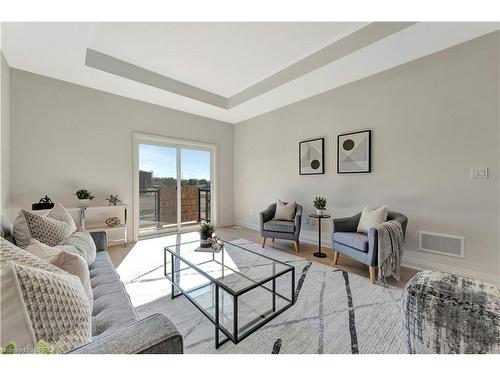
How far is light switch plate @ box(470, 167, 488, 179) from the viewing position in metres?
2.12

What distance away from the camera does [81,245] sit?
1492 mm

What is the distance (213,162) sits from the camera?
480 centimetres

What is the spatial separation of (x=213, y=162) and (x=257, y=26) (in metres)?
3.01


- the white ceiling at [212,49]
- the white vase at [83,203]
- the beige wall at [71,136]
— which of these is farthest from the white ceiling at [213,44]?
the white vase at [83,203]

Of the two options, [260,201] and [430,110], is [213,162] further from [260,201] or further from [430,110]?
[430,110]

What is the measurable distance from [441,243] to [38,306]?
3385 millimetres

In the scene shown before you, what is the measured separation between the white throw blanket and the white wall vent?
1.92ft

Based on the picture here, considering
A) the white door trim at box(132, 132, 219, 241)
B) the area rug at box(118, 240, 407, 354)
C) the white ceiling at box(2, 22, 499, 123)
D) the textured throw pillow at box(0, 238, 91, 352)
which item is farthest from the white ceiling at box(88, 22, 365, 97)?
the area rug at box(118, 240, 407, 354)

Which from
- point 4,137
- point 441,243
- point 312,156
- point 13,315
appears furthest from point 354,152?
point 4,137

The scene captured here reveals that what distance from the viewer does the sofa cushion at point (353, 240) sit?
222cm

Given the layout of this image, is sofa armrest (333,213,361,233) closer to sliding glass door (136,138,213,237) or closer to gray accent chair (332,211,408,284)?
gray accent chair (332,211,408,284)

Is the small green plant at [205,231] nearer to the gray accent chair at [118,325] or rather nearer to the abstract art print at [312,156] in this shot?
the gray accent chair at [118,325]

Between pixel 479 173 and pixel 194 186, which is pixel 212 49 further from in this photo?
pixel 479 173
